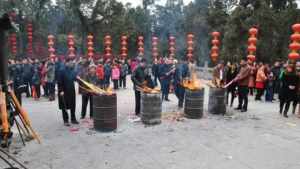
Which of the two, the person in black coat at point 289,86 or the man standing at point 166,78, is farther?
the man standing at point 166,78

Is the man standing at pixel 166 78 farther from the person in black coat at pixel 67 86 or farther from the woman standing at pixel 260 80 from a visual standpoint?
the person in black coat at pixel 67 86

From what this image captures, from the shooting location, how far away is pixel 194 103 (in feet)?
34.7

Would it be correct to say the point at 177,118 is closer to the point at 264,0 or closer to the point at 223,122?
the point at 223,122

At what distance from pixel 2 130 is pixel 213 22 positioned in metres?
29.2

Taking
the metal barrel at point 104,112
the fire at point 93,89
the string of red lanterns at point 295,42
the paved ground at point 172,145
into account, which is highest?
the string of red lanterns at point 295,42

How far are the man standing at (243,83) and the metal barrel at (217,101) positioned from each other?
36.0 inches

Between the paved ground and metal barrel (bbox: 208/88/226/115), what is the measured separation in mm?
459

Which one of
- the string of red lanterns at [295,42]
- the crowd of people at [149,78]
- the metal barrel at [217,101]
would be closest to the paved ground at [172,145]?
the metal barrel at [217,101]

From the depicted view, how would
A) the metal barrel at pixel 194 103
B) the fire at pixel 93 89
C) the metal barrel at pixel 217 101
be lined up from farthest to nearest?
the metal barrel at pixel 217 101 < the metal barrel at pixel 194 103 < the fire at pixel 93 89

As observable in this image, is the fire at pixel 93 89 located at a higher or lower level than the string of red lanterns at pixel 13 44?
lower

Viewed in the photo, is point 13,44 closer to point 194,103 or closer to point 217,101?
point 217,101

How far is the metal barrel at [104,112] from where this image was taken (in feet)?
29.2

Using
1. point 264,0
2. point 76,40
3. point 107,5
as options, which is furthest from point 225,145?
point 76,40

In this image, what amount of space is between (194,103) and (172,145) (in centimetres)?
288
